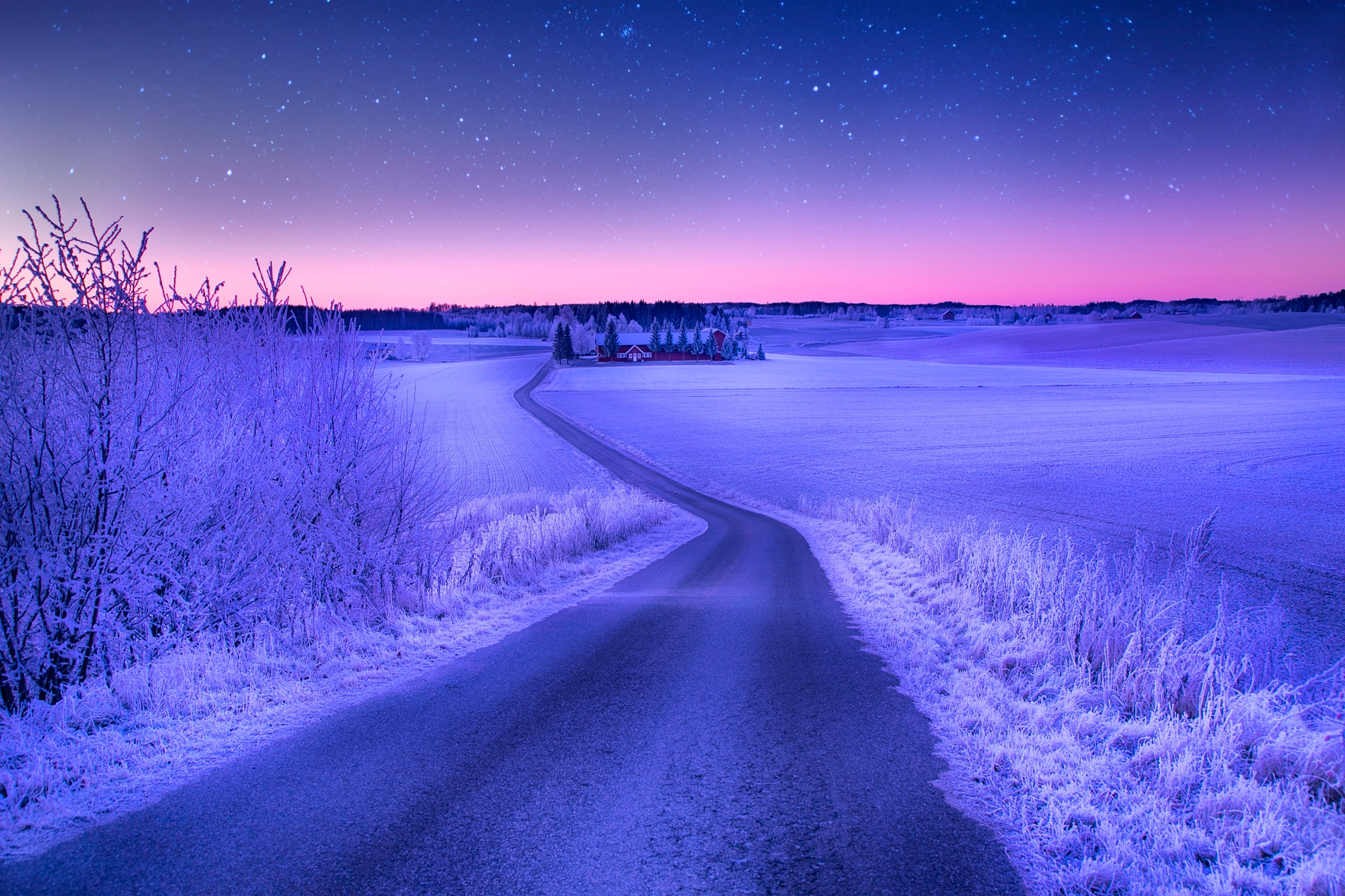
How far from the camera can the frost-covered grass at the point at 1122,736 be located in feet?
12.7

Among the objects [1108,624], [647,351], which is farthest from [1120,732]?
[647,351]

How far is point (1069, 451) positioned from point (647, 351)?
99.8m

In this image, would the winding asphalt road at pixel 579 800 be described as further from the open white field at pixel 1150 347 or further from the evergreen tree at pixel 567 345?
the evergreen tree at pixel 567 345

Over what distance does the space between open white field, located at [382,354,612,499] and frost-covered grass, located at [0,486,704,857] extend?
2.98 meters

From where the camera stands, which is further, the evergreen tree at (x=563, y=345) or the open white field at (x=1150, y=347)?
the evergreen tree at (x=563, y=345)

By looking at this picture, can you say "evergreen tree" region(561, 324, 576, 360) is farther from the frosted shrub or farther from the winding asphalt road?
the winding asphalt road

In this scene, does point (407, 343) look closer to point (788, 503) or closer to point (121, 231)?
point (788, 503)

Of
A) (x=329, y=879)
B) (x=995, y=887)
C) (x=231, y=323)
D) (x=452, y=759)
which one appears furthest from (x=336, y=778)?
(x=231, y=323)

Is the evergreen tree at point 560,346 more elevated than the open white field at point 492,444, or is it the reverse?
the evergreen tree at point 560,346

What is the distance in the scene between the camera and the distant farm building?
12644 cm

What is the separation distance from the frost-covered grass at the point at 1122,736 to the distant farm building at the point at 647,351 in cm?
11857

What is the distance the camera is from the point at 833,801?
4.62 meters

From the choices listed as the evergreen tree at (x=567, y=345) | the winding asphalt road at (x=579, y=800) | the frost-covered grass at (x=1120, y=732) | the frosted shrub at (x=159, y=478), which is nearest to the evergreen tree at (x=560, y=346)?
the evergreen tree at (x=567, y=345)

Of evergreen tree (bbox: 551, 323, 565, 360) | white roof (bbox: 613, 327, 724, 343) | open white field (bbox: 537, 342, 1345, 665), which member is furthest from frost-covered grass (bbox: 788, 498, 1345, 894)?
white roof (bbox: 613, 327, 724, 343)
